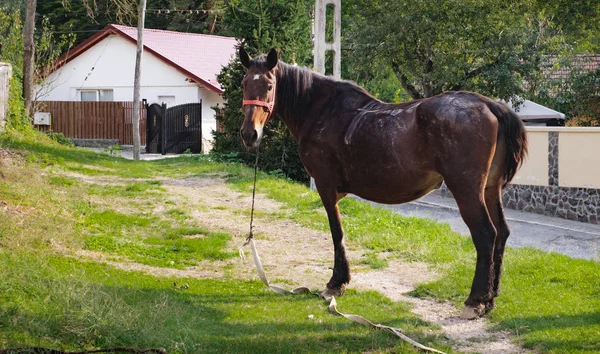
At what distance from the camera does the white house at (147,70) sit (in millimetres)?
33969

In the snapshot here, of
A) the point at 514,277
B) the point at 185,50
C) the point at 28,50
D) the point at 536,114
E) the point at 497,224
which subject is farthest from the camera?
the point at 185,50

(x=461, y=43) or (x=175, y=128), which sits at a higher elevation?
(x=461, y=43)

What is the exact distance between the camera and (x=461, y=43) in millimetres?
26234

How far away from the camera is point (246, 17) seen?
20.6m

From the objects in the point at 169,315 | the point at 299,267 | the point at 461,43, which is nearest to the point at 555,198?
the point at 461,43

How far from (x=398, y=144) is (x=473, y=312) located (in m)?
1.71

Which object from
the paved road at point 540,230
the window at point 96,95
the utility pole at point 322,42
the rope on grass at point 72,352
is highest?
the utility pole at point 322,42

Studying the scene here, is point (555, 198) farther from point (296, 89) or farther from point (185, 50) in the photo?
point (185, 50)

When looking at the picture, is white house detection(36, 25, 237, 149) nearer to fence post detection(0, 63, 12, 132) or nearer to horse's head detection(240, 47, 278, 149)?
fence post detection(0, 63, 12, 132)

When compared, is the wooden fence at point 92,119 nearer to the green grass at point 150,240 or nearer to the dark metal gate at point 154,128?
the dark metal gate at point 154,128

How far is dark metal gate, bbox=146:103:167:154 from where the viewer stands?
32.3 m

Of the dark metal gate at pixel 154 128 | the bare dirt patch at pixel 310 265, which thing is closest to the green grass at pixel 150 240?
the bare dirt patch at pixel 310 265

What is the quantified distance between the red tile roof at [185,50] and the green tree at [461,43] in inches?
342

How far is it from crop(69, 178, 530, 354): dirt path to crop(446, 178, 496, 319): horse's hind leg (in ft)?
0.54
